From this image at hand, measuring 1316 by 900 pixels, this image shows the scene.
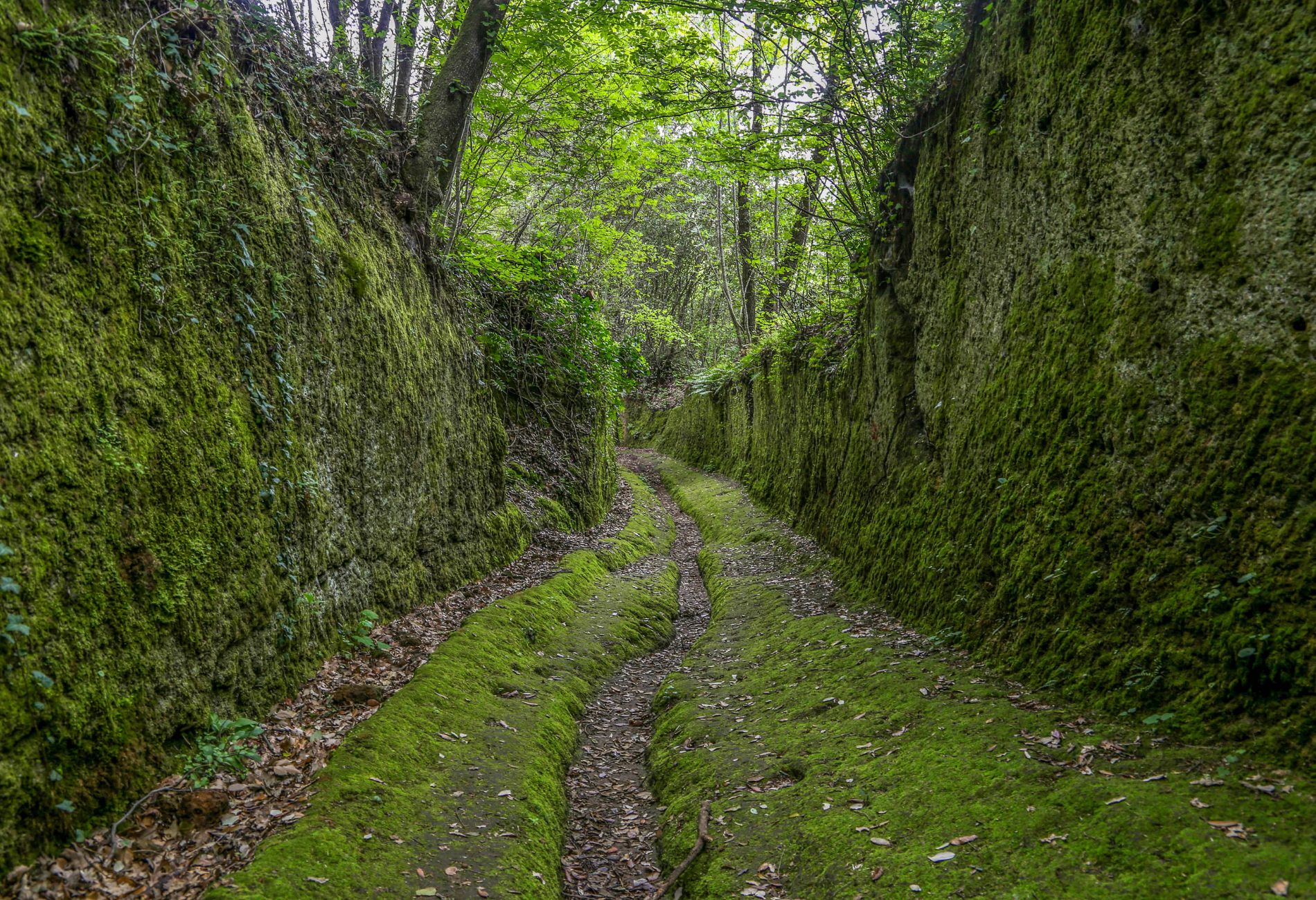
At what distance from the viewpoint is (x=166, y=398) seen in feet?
16.6

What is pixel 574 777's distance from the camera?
738 cm

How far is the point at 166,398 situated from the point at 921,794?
642 centimetres

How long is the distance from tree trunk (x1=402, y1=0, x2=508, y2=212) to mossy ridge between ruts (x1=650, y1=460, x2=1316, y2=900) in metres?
8.93

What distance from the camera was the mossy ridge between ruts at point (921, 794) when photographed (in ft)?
11.6

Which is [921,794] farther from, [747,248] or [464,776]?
[747,248]

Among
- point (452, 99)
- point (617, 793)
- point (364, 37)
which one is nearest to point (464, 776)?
point (617, 793)

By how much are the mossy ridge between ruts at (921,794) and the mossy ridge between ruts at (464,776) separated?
49.7 inches

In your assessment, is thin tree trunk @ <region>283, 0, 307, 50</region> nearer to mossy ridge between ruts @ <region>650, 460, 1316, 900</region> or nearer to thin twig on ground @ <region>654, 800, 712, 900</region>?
mossy ridge between ruts @ <region>650, 460, 1316, 900</region>

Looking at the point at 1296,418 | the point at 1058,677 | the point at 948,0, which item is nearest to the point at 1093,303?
the point at 1296,418

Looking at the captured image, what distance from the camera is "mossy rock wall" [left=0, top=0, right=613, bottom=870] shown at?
12.9 ft

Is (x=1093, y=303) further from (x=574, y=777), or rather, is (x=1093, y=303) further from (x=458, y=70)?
(x=458, y=70)

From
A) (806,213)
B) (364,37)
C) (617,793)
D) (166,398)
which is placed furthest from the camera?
(806,213)

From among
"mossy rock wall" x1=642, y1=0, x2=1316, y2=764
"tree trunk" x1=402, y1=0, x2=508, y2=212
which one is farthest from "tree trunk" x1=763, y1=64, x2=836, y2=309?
"tree trunk" x1=402, y1=0, x2=508, y2=212

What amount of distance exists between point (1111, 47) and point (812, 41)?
6606 millimetres
